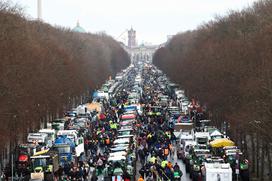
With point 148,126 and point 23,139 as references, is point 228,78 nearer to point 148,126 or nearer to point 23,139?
point 148,126

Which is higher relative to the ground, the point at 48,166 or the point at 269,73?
the point at 269,73

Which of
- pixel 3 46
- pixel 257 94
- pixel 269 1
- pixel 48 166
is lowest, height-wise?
pixel 48 166

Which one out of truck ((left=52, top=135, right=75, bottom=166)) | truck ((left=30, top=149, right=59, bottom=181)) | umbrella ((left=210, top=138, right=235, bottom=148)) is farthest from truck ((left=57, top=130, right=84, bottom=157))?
umbrella ((left=210, top=138, right=235, bottom=148))

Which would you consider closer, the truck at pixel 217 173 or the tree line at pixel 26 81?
the truck at pixel 217 173

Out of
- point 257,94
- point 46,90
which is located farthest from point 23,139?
point 257,94

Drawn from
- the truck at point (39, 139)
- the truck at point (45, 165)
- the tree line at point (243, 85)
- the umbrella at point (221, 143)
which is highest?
the tree line at point (243, 85)

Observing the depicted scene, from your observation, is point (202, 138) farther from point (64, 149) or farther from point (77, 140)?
point (64, 149)

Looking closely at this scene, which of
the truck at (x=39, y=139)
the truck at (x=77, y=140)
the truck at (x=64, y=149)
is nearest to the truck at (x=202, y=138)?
the truck at (x=77, y=140)

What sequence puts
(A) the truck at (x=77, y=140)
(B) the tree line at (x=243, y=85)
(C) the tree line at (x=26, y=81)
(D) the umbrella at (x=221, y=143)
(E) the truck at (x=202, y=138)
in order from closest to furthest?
(B) the tree line at (x=243, y=85) → (C) the tree line at (x=26, y=81) → (D) the umbrella at (x=221, y=143) → (A) the truck at (x=77, y=140) → (E) the truck at (x=202, y=138)

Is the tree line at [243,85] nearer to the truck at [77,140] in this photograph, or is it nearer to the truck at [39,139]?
the truck at [77,140]

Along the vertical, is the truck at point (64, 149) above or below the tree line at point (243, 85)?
below
